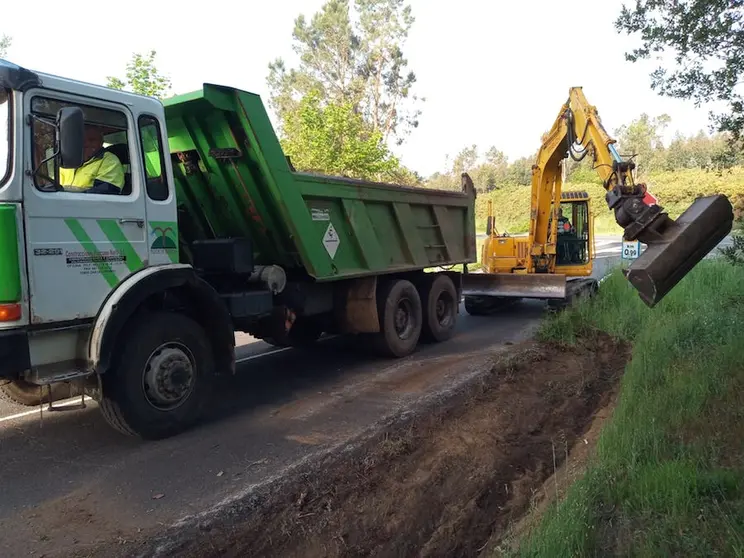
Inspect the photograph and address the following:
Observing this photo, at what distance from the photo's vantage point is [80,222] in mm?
4273

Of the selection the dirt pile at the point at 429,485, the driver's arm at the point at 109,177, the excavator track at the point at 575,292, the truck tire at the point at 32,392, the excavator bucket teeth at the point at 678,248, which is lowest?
the dirt pile at the point at 429,485

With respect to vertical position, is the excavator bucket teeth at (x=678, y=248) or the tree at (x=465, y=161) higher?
the tree at (x=465, y=161)

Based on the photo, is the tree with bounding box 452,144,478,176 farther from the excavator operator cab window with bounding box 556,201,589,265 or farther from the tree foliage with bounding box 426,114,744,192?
the excavator operator cab window with bounding box 556,201,589,265

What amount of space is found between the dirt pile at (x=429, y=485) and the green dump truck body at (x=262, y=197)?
222 centimetres

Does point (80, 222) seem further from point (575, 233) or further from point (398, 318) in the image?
point (575, 233)

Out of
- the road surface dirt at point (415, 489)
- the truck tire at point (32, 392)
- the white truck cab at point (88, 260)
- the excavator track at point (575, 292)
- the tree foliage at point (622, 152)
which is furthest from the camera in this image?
the tree foliage at point (622, 152)

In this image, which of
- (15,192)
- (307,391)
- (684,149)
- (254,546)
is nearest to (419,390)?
(307,391)

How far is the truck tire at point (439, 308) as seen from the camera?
858cm

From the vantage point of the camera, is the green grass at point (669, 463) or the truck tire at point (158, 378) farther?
the truck tire at point (158, 378)

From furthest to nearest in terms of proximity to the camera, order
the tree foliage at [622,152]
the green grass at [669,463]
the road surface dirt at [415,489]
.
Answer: the tree foliage at [622,152]
the road surface dirt at [415,489]
the green grass at [669,463]

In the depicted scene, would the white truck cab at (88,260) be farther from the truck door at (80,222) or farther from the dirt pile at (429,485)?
the dirt pile at (429,485)

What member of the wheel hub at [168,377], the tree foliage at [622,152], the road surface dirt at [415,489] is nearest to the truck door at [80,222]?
the wheel hub at [168,377]

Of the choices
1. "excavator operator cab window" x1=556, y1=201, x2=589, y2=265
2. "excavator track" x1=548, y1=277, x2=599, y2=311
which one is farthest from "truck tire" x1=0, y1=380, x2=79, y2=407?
"excavator operator cab window" x1=556, y1=201, x2=589, y2=265

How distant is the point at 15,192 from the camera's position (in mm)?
3881
